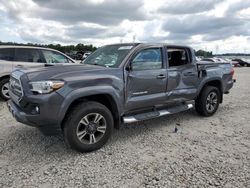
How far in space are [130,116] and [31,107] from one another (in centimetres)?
176

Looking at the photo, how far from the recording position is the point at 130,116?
14.6 feet

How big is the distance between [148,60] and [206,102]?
2162 mm

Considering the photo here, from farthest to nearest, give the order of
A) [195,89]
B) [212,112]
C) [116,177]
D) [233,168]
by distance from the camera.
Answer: [212,112], [195,89], [233,168], [116,177]

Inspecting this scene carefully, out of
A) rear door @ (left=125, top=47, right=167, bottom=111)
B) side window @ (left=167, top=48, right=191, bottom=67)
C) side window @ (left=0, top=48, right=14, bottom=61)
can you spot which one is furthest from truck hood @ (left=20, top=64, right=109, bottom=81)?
side window @ (left=0, top=48, right=14, bottom=61)

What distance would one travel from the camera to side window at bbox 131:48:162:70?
4500 mm

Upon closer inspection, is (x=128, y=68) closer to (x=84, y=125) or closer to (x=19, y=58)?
(x=84, y=125)

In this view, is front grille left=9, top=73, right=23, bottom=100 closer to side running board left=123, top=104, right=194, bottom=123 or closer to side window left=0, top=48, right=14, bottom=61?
side running board left=123, top=104, right=194, bottom=123

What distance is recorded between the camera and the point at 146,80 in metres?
→ 4.53

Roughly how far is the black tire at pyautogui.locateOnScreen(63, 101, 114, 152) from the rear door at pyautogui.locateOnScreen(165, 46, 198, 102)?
5.40 feet

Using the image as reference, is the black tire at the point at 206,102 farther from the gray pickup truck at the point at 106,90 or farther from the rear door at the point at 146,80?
the rear door at the point at 146,80

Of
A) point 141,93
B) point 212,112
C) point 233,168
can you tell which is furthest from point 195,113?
point 233,168

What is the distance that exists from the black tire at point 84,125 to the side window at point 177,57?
6.45ft

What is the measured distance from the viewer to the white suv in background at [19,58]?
7402 millimetres

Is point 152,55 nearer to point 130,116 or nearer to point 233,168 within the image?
point 130,116
